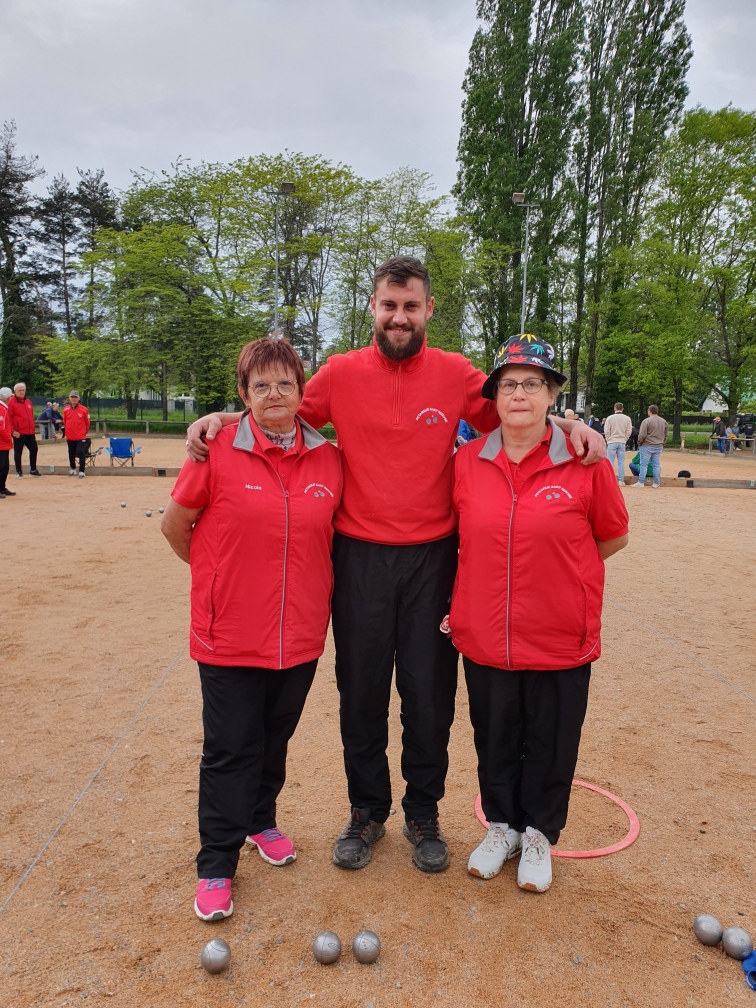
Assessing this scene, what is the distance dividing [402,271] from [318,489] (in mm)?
951

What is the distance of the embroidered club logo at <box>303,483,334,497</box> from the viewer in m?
2.80

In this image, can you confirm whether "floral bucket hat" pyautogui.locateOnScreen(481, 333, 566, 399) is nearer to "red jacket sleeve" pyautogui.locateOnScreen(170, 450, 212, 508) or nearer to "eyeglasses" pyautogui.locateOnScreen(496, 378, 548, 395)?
"eyeglasses" pyautogui.locateOnScreen(496, 378, 548, 395)

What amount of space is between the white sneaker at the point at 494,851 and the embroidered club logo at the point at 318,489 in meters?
1.63

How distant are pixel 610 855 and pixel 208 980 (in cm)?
178

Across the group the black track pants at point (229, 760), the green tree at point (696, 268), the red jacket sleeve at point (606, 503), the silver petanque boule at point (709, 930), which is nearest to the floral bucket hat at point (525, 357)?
the red jacket sleeve at point (606, 503)

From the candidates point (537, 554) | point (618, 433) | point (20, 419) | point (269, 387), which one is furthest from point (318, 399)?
point (618, 433)

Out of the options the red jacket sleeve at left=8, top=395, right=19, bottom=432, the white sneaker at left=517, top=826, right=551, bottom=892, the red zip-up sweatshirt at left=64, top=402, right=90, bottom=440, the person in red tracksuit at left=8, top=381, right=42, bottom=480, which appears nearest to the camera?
the white sneaker at left=517, top=826, right=551, bottom=892

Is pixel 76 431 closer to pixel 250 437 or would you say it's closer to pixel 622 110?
pixel 250 437

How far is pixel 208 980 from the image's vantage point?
2361mm

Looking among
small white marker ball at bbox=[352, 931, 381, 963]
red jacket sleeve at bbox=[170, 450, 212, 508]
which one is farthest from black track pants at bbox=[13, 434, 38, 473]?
small white marker ball at bbox=[352, 931, 381, 963]

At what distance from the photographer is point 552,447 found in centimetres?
279

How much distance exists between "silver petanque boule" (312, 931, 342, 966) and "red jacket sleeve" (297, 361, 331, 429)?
1.96m

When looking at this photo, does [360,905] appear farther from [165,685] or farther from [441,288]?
[441,288]

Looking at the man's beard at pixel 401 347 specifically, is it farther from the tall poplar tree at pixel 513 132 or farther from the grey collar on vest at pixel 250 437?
the tall poplar tree at pixel 513 132
